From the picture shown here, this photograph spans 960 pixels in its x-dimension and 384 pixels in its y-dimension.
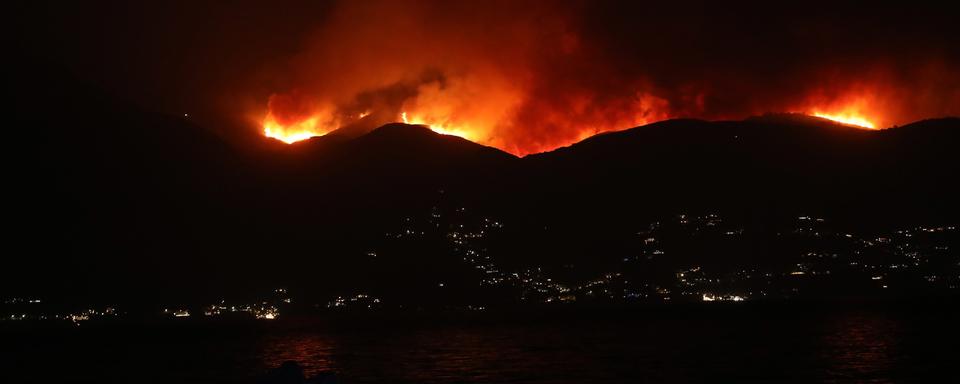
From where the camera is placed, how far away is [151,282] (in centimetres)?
19775

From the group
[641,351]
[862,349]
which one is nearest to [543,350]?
[641,351]

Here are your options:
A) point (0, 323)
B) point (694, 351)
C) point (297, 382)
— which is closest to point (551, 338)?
point (694, 351)

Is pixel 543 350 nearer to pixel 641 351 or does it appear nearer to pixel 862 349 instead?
pixel 641 351

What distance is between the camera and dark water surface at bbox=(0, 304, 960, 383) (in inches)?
2650

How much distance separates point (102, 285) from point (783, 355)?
152885 millimetres

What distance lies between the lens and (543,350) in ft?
290

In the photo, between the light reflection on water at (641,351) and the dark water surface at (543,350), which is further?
the dark water surface at (543,350)

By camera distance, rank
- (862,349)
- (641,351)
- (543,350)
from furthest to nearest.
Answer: (543,350)
(641,351)
(862,349)

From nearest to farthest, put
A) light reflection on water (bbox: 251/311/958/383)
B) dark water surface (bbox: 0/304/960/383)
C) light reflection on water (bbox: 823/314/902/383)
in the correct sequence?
light reflection on water (bbox: 823/314/902/383) < light reflection on water (bbox: 251/311/958/383) < dark water surface (bbox: 0/304/960/383)

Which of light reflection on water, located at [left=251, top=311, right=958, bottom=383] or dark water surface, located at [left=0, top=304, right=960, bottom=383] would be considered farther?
dark water surface, located at [left=0, top=304, right=960, bottom=383]

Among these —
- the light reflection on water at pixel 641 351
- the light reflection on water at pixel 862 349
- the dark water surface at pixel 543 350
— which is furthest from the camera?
the dark water surface at pixel 543 350

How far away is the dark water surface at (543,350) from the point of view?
6731 centimetres

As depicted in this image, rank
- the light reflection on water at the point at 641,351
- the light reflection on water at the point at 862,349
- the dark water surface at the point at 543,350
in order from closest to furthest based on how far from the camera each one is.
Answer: the light reflection on water at the point at 862,349, the light reflection on water at the point at 641,351, the dark water surface at the point at 543,350

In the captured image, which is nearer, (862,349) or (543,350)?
(862,349)
